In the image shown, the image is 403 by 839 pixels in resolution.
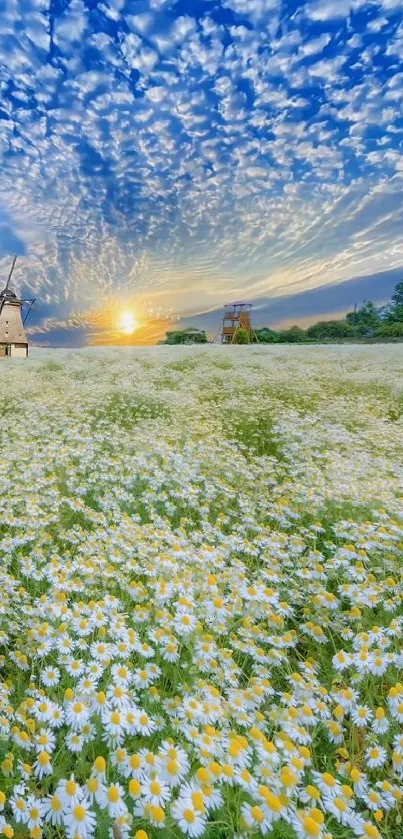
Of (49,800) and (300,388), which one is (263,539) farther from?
(300,388)

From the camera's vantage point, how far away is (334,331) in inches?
2250

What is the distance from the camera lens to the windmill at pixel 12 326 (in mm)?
36531

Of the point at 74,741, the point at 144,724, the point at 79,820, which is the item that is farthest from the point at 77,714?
the point at 79,820

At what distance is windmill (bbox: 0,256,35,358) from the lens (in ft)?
120

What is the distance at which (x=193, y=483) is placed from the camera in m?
5.61

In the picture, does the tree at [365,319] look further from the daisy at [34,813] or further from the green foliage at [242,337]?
the daisy at [34,813]

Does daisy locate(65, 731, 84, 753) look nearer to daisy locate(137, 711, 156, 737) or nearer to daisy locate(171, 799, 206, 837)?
daisy locate(137, 711, 156, 737)

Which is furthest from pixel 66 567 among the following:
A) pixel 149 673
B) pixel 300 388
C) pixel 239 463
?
pixel 300 388

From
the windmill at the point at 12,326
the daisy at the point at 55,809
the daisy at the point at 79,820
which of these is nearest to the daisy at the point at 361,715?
the daisy at the point at 79,820

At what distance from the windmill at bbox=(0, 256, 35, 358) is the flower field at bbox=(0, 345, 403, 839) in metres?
33.9

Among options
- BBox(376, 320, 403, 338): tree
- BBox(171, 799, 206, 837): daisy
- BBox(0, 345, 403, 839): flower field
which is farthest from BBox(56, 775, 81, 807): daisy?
BBox(376, 320, 403, 338): tree

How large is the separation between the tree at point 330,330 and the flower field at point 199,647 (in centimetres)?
5386

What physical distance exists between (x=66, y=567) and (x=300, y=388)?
10873mm

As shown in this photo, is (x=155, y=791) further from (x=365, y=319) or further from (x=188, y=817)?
(x=365, y=319)
